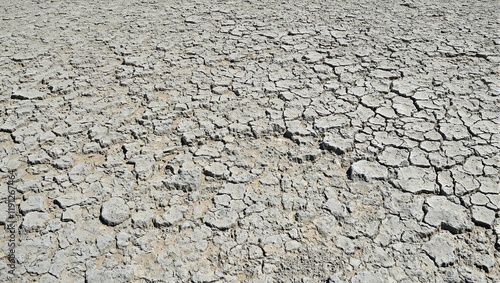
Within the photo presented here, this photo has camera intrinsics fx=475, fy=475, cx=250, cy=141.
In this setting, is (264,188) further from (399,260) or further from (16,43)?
(16,43)

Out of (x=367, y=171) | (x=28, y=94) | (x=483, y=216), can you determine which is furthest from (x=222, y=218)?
(x=28, y=94)

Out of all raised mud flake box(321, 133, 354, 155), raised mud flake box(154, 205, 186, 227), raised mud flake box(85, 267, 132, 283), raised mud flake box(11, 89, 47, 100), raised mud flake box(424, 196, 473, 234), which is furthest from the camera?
raised mud flake box(11, 89, 47, 100)

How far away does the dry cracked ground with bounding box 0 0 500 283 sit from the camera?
2104 mm

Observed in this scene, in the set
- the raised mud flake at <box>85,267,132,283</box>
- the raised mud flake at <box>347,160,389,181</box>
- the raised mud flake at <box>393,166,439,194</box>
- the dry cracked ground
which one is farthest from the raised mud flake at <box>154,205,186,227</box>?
the raised mud flake at <box>393,166,439,194</box>

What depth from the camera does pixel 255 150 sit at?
275 cm

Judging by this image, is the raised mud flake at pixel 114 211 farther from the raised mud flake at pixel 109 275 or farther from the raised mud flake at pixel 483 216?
the raised mud flake at pixel 483 216

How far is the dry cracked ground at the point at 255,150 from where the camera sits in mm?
2104

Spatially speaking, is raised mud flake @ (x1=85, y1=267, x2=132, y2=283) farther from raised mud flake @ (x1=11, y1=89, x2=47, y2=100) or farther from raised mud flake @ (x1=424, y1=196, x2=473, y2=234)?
raised mud flake @ (x1=11, y1=89, x2=47, y2=100)

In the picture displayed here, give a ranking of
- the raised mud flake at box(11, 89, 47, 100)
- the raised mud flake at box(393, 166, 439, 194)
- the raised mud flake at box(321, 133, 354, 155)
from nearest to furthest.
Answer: the raised mud flake at box(393, 166, 439, 194) < the raised mud flake at box(321, 133, 354, 155) < the raised mud flake at box(11, 89, 47, 100)

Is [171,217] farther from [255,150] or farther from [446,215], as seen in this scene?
[446,215]

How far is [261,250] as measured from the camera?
2.13 m

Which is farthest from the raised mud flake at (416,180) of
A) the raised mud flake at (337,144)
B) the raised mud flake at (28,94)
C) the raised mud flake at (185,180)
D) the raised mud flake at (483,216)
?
the raised mud flake at (28,94)

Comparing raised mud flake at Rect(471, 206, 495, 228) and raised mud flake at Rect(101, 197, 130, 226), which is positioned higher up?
raised mud flake at Rect(471, 206, 495, 228)

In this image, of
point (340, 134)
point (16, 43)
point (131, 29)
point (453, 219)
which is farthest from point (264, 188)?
point (16, 43)
